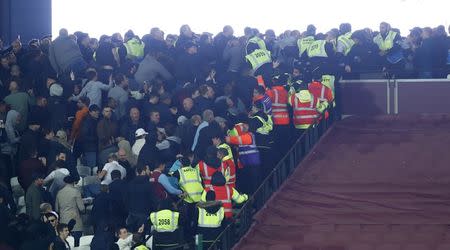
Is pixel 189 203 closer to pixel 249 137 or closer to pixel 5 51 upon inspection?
pixel 249 137

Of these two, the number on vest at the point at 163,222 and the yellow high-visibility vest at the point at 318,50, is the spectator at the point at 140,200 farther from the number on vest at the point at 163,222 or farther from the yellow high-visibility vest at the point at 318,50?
the yellow high-visibility vest at the point at 318,50

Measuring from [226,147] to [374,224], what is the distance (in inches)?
108

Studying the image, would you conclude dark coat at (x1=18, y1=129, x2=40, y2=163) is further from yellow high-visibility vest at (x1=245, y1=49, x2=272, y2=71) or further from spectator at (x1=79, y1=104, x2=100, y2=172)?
yellow high-visibility vest at (x1=245, y1=49, x2=272, y2=71)

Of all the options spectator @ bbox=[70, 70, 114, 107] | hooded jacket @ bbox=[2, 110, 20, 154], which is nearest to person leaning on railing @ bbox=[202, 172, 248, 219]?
hooded jacket @ bbox=[2, 110, 20, 154]

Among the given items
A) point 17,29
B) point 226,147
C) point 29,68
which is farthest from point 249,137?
point 17,29

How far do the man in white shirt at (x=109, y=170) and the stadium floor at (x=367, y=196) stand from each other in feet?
7.81

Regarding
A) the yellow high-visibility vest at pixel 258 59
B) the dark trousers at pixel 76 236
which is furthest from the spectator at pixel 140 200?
the yellow high-visibility vest at pixel 258 59

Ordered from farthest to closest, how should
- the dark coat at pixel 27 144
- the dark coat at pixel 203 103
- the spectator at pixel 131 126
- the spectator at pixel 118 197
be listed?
1. the dark coat at pixel 203 103
2. the spectator at pixel 131 126
3. the dark coat at pixel 27 144
4. the spectator at pixel 118 197

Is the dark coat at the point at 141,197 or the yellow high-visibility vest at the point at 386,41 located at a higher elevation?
the yellow high-visibility vest at the point at 386,41

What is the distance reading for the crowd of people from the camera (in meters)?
20.3

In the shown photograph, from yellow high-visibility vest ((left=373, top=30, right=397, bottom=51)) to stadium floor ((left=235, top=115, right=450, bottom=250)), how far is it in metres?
2.67

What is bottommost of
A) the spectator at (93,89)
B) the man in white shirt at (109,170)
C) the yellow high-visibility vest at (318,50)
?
the man in white shirt at (109,170)

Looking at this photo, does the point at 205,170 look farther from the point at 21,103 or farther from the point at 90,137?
the point at 21,103

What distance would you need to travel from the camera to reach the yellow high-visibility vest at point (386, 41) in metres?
28.3
